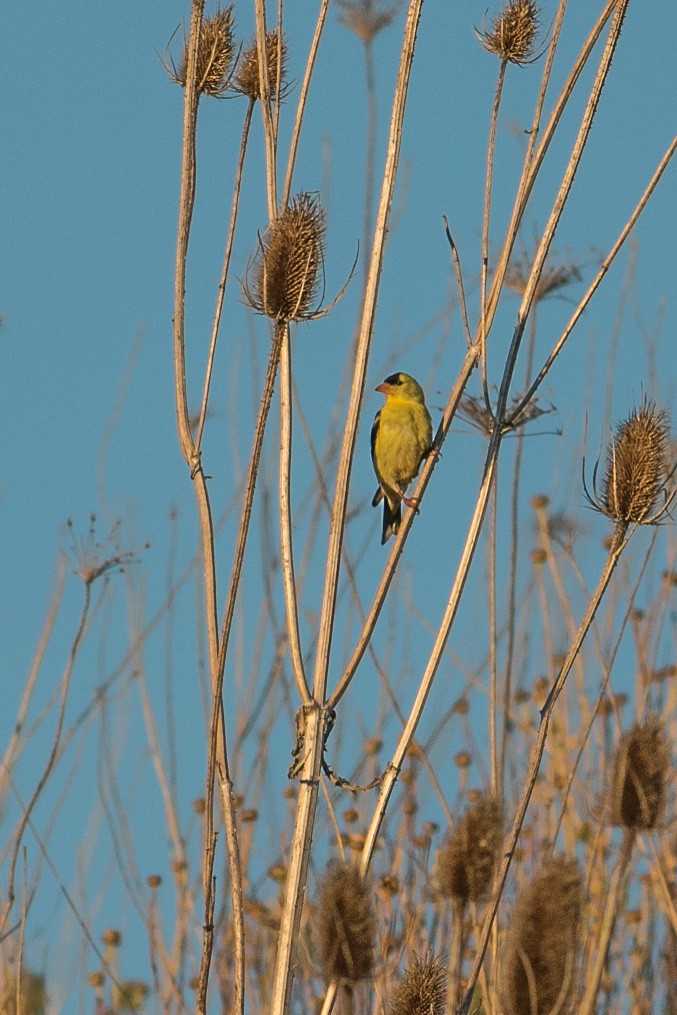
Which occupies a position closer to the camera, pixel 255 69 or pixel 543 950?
pixel 543 950

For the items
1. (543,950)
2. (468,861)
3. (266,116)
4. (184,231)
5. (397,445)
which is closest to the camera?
(543,950)

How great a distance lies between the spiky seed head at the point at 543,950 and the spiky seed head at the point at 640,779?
27 centimetres

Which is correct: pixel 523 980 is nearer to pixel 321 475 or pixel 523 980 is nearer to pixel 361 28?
pixel 321 475

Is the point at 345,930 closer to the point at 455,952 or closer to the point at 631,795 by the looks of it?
the point at 455,952

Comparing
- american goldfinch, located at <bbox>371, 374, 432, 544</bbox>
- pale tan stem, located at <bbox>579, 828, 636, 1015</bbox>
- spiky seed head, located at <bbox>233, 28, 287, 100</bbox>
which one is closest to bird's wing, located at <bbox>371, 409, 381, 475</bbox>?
american goldfinch, located at <bbox>371, 374, 432, 544</bbox>

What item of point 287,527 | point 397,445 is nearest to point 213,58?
point 287,527

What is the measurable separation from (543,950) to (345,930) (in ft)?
1.05

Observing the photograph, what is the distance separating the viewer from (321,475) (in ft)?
14.0

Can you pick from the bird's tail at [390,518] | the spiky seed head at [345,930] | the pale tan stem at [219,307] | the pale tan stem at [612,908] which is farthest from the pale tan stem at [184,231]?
the bird's tail at [390,518]

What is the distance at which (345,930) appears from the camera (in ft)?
7.80

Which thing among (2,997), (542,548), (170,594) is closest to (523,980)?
(2,997)

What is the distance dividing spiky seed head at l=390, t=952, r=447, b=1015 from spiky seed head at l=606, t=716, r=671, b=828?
0.45 metres

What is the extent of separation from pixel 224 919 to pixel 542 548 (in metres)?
1.84

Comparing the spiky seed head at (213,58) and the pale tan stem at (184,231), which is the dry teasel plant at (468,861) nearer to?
the pale tan stem at (184,231)
